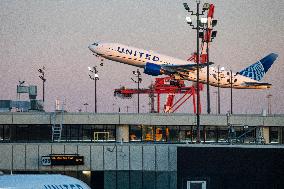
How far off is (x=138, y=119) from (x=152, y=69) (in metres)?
29.2

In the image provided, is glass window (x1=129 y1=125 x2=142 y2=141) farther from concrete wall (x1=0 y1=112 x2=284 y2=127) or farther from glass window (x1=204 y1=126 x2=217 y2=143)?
glass window (x1=204 y1=126 x2=217 y2=143)

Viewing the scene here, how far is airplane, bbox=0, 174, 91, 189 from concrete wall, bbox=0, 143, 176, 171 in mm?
10828

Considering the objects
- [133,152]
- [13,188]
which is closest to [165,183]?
[133,152]

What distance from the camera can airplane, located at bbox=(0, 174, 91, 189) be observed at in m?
17.6

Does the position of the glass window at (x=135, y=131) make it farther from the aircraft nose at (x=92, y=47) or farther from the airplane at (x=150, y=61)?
the aircraft nose at (x=92, y=47)

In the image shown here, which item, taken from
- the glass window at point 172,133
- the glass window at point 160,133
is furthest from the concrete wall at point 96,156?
the glass window at point 160,133

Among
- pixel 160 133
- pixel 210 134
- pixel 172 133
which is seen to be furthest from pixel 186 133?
pixel 210 134

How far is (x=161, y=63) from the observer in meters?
85.9

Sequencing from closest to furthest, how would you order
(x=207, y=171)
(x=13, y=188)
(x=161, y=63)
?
(x=13, y=188), (x=207, y=171), (x=161, y=63)

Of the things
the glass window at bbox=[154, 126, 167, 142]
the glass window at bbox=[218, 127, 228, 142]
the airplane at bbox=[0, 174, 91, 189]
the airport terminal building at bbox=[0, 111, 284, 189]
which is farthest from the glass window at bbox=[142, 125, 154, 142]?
the airplane at bbox=[0, 174, 91, 189]

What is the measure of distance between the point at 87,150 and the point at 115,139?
22.9 m

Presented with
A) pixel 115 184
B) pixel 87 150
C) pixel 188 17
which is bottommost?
pixel 115 184

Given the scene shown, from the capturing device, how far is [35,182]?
61.4ft

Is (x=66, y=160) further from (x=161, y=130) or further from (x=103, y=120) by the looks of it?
(x=161, y=130)
